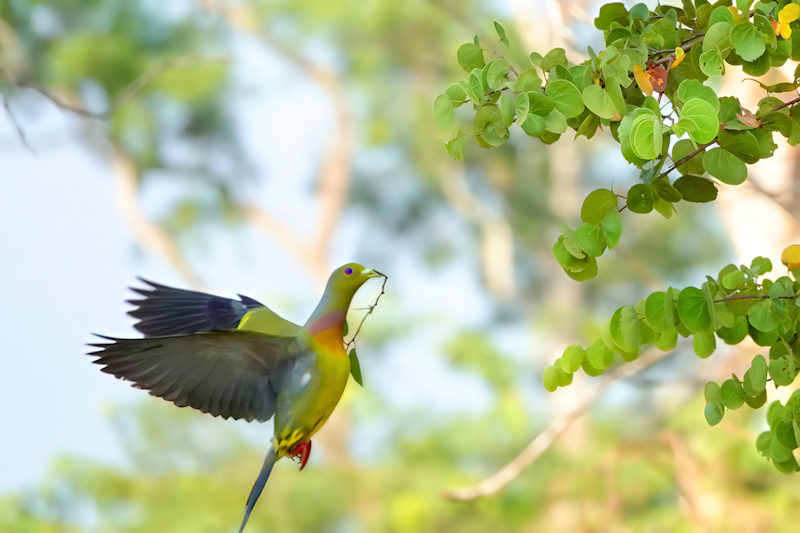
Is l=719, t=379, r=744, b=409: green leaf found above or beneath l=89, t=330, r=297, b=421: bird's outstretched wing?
beneath

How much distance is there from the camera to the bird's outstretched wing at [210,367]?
1.46ft

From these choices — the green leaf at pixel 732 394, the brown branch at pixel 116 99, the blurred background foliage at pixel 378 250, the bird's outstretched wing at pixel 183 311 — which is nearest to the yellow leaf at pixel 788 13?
the green leaf at pixel 732 394

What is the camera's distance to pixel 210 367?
0.49 metres

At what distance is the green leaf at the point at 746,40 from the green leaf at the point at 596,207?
103mm

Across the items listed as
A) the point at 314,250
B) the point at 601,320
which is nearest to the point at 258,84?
the point at 314,250

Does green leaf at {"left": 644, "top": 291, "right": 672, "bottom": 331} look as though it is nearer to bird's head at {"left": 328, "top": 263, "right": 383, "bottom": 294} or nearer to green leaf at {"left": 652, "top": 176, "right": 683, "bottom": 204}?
green leaf at {"left": 652, "top": 176, "right": 683, "bottom": 204}

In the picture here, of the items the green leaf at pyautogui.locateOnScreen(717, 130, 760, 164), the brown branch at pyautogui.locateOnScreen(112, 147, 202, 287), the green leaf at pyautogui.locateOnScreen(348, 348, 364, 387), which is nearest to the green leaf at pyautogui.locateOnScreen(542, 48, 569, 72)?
the green leaf at pyautogui.locateOnScreen(717, 130, 760, 164)

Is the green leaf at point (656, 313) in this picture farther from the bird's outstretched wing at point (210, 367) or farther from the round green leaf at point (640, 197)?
the bird's outstretched wing at point (210, 367)

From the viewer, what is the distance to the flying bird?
45 centimetres

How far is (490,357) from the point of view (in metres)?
3.43

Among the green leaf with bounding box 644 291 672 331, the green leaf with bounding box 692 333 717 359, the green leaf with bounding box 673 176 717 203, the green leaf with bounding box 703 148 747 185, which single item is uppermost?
the green leaf with bounding box 673 176 717 203

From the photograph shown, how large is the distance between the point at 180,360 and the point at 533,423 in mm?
2958

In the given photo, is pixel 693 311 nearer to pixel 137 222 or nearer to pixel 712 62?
pixel 712 62

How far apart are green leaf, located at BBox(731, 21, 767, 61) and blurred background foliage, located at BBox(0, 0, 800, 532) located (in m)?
2.42
